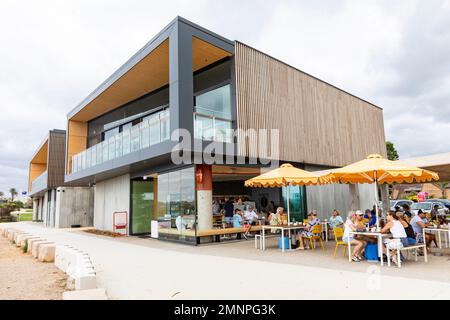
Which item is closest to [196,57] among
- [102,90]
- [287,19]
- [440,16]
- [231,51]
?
[231,51]

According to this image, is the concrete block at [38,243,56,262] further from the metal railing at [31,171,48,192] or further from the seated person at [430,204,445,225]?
the metal railing at [31,171,48,192]

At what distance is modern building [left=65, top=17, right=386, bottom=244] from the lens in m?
12.1

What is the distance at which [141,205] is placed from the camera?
56.7 feet

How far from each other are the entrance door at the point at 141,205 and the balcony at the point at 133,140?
2212mm

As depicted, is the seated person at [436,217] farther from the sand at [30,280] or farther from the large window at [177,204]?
the sand at [30,280]

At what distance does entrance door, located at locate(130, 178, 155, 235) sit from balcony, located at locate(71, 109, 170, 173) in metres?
2.21

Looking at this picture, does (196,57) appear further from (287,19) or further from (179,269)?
(179,269)

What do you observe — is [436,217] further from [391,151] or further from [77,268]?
[391,151]

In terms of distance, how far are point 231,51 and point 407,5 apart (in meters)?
6.45

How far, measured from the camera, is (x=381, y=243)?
7520 millimetres

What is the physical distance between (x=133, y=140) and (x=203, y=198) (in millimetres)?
4553

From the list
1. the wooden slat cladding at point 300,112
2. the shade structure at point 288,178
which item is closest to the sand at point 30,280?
the shade structure at point 288,178
